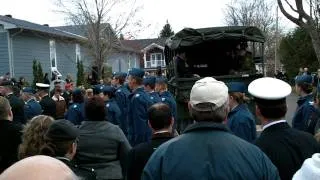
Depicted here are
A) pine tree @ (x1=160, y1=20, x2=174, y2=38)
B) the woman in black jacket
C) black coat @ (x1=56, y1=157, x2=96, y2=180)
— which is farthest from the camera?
pine tree @ (x1=160, y1=20, x2=174, y2=38)

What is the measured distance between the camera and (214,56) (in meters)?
15.2

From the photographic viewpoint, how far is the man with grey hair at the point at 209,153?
2945mm

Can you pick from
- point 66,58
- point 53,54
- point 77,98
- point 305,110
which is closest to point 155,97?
point 77,98

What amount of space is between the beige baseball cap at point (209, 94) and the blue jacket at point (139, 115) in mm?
6405

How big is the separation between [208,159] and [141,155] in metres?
1.80

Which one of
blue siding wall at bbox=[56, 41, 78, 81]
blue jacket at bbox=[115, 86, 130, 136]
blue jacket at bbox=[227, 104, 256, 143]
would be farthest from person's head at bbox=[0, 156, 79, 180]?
blue siding wall at bbox=[56, 41, 78, 81]

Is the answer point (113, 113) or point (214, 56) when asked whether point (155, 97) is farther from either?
point (214, 56)

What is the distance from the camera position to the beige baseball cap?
319cm

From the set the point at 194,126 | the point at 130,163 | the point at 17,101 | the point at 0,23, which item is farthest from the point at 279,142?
the point at 0,23

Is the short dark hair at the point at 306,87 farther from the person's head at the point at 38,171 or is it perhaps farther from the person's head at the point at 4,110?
the person's head at the point at 38,171

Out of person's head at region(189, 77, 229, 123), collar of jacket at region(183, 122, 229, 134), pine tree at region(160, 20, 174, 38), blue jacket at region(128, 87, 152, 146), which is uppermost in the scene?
pine tree at region(160, 20, 174, 38)

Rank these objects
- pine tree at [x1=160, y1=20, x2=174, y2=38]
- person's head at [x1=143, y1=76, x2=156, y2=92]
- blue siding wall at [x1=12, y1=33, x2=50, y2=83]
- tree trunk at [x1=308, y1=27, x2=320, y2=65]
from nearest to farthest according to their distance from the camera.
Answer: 1. person's head at [x1=143, y1=76, x2=156, y2=92]
2. tree trunk at [x1=308, y1=27, x2=320, y2=65]
3. blue siding wall at [x1=12, y1=33, x2=50, y2=83]
4. pine tree at [x1=160, y1=20, x2=174, y2=38]

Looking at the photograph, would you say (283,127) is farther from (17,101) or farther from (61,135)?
(17,101)

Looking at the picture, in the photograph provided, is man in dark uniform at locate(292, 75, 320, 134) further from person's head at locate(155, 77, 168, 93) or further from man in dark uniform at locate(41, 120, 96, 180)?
man in dark uniform at locate(41, 120, 96, 180)
